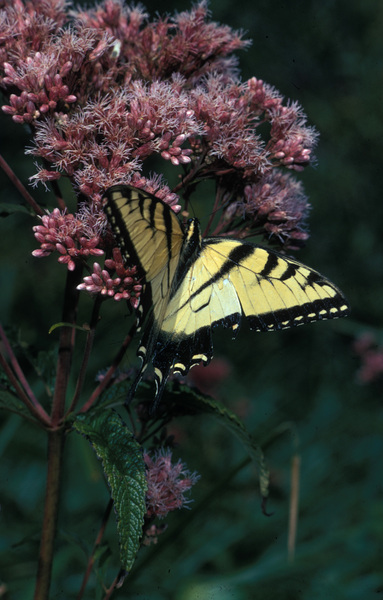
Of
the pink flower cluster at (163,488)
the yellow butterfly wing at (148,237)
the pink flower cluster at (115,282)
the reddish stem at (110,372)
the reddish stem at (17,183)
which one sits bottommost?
the pink flower cluster at (163,488)

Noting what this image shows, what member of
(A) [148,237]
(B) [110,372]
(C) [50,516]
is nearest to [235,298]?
(A) [148,237]

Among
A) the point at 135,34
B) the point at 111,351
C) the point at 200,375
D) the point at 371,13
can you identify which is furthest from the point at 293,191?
the point at 371,13

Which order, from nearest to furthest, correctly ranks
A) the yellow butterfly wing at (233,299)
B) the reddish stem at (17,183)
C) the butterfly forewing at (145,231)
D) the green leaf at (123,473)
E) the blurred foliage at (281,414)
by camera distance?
the green leaf at (123,473) → the butterfly forewing at (145,231) → the reddish stem at (17,183) → the yellow butterfly wing at (233,299) → the blurred foliage at (281,414)

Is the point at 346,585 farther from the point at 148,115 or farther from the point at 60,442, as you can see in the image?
the point at 148,115

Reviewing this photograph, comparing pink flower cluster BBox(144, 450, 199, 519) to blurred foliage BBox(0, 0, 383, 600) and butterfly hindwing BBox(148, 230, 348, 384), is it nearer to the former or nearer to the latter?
blurred foliage BBox(0, 0, 383, 600)

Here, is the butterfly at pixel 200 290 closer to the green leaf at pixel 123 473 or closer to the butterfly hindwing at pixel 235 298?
the butterfly hindwing at pixel 235 298

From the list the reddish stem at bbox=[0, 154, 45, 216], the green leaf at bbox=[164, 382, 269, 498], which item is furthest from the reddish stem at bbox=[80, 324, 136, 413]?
the reddish stem at bbox=[0, 154, 45, 216]

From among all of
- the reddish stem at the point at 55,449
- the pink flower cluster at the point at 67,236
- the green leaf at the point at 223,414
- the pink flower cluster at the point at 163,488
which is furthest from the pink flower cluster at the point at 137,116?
the pink flower cluster at the point at 163,488

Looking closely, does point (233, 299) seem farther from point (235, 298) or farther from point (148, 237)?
point (148, 237)
